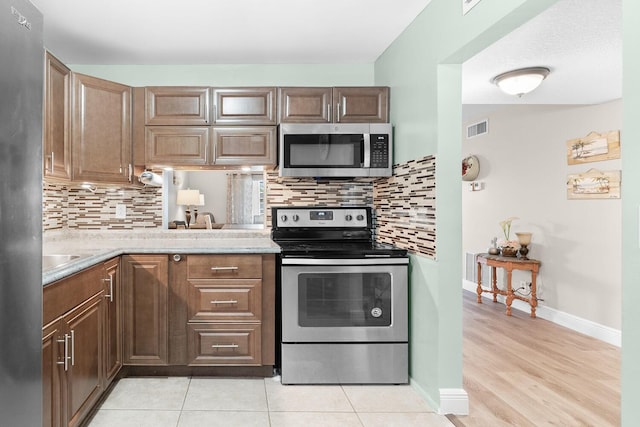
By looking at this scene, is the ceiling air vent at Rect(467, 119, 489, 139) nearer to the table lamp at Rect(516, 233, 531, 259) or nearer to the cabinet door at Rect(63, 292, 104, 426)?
the table lamp at Rect(516, 233, 531, 259)

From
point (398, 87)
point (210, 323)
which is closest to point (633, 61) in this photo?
point (398, 87)

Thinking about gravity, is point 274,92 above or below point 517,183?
above

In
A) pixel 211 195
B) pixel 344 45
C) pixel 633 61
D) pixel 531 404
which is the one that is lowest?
pixel 531 404

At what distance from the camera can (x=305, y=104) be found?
319cm

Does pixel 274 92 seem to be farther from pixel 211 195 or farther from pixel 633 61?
pixel 633 61

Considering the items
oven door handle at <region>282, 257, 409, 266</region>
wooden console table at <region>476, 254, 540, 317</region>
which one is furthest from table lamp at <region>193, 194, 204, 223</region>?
wooden console table at <region>476, 254, 540, 317</region>

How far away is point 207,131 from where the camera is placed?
3.17 m

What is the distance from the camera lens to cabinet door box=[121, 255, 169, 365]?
2793mm

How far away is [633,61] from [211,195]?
2865mm

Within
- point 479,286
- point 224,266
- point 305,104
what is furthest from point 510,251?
point 224,266

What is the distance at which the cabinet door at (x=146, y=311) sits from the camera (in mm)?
2793

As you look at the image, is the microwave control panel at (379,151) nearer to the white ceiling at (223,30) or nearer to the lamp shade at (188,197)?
the white ceiling at (223,30)

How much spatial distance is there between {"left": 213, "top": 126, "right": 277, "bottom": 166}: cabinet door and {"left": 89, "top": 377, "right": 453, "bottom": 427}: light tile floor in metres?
1.49

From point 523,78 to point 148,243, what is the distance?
2.93 meters
